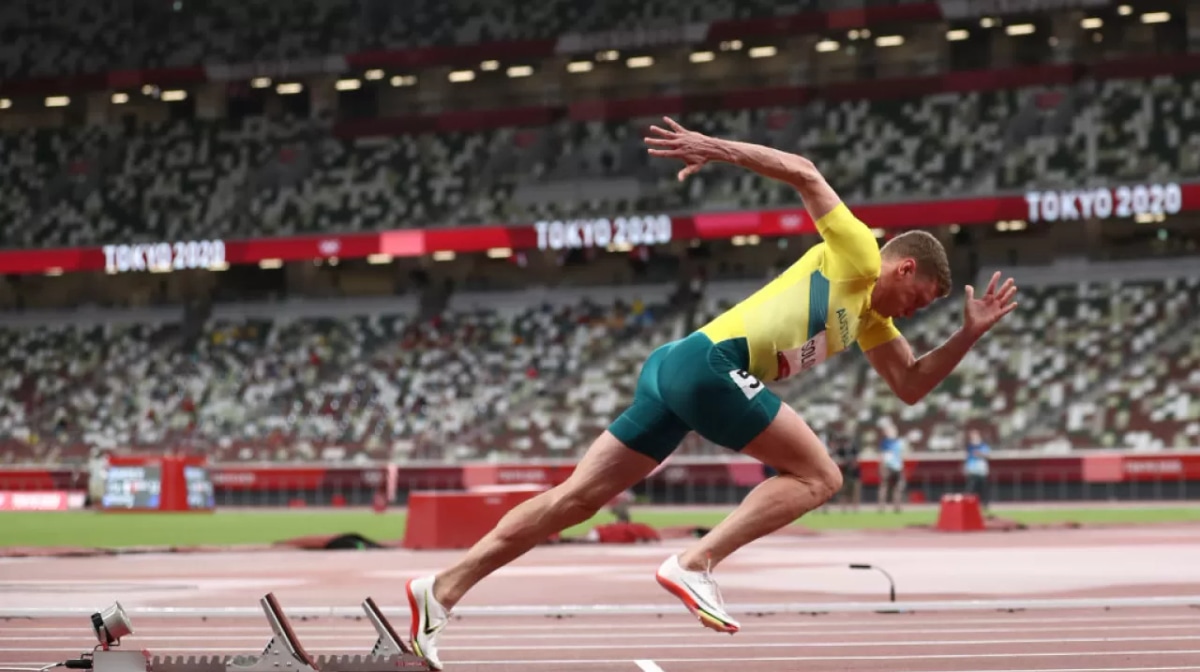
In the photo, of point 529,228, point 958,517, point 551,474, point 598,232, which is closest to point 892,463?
point 958,517

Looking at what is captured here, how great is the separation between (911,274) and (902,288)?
0.07 meters

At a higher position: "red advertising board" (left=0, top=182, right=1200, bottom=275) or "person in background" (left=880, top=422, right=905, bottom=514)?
"red advertising board" (left=0, top=182, right=1200, bottom=275)

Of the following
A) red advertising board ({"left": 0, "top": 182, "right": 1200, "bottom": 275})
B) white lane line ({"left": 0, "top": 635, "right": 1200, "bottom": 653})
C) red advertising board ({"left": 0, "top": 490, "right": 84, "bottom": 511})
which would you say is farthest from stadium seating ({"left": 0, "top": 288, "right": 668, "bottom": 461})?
white lane line ({"left": 0, "top": 635, "right": 1200, "bottom": 653})

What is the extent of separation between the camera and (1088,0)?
45.2m

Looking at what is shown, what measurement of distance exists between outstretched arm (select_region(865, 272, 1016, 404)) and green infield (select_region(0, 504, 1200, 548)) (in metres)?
20.6

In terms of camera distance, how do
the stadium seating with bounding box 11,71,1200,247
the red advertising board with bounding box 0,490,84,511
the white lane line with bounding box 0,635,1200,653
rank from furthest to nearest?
1. the stadium seating with bounding box 11,71,1200,247
2. the red advertising board with bounding box 0,490,84,511
3. the white lane line with bounding box 0,635,1200,653

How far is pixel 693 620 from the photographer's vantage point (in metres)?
11.4

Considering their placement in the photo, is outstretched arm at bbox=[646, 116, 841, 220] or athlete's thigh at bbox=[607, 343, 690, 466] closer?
outstretched arm at bbox=[646, 116, 841, 220]

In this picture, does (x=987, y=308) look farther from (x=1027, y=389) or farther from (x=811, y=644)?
(x=1027, y=389)

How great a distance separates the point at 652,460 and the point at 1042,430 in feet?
120

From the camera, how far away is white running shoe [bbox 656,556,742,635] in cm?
657

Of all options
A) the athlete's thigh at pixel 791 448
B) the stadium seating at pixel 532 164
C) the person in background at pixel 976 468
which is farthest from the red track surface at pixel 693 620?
the stadium seating at pixel 532 164

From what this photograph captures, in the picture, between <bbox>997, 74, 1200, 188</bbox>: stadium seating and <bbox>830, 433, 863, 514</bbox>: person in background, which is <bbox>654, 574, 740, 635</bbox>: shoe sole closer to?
<bbox>830, 433, 863, 514</bbox>: person in background

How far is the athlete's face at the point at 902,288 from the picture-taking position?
22.2 ft
